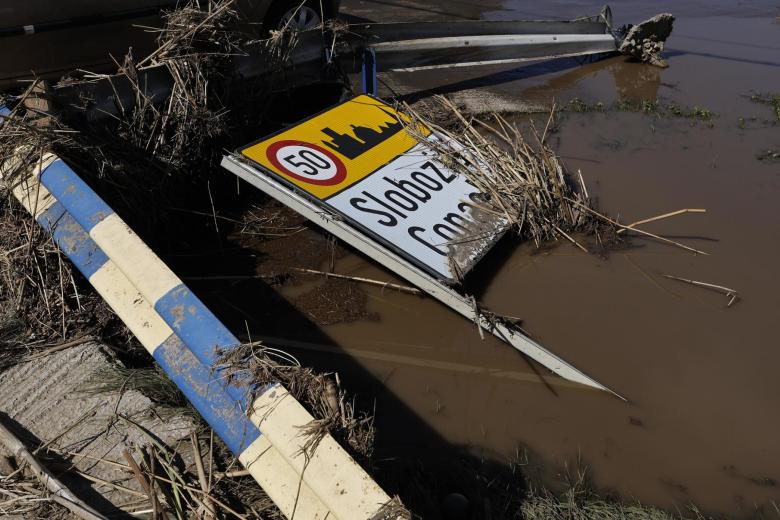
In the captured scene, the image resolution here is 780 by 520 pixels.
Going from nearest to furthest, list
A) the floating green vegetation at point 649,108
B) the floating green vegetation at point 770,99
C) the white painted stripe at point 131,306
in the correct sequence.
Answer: the white painted stripe at point 131,306, the floating green vegetation at point 649,108, the floating green vegetation at point 770,99

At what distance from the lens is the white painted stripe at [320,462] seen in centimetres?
212

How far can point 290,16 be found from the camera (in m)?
6.12

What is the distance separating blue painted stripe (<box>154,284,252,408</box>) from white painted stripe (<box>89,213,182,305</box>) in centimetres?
8

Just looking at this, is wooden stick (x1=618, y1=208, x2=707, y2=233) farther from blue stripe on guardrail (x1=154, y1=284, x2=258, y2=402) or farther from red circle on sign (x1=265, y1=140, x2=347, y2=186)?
blue stripe on guardrail (x1=154, y1=284, x2=258, y2=402)

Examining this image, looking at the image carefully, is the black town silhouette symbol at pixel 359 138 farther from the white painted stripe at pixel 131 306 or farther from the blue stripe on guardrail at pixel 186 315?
the white painted stripe at pixel 131 306

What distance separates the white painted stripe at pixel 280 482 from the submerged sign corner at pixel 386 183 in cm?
181

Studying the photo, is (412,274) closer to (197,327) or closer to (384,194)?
(384,194)

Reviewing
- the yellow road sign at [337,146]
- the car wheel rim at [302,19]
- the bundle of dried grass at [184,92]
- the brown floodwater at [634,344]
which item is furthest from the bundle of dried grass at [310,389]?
the car wheel rim at [302,19]

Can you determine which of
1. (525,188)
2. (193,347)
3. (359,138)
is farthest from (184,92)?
(525,188)

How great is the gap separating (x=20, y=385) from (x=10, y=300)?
0.64m

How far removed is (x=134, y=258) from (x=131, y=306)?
252mm

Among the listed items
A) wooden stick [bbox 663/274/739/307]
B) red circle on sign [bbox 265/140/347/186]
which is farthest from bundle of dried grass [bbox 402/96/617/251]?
red circle on sign [bbox 265/140/347/186]

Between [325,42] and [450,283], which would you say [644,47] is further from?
[450,283]

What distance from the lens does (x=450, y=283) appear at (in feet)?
12.8
